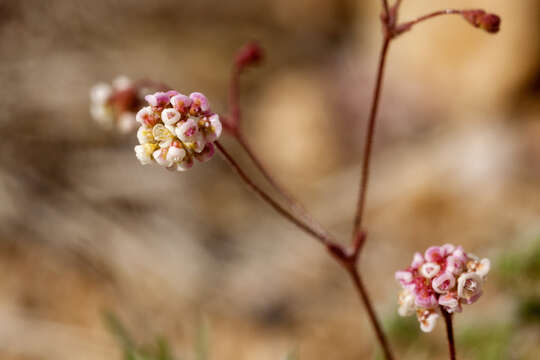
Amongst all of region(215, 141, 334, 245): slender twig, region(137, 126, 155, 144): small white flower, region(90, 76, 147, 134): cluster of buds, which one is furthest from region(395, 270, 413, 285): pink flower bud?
region(90, 76, 147, 134): cluster of buds

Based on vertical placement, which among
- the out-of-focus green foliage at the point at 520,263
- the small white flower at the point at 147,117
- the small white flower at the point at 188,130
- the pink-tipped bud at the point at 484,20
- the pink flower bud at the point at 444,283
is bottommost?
the out-of-focus green foliage at the point at 520,263

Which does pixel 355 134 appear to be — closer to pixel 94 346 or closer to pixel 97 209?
pixel 97 209

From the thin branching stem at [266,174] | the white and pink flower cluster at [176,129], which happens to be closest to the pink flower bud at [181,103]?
the white and pink flower cluster at [176,129]

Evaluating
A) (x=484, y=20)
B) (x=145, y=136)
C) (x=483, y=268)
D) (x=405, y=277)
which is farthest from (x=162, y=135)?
(x=484, y=20)

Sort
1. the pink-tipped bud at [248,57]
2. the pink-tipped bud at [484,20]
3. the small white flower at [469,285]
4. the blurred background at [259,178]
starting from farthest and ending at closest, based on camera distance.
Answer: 1. the blurred background at [259,178]
2. the pink-tipped bud at [248,57]
3. the pink-tipped bud at [484,20]
4. the small white flower at [469,285]

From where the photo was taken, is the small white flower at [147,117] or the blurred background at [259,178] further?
the blurred background at [259,178]

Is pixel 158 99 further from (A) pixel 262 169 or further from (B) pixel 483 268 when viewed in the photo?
(B) pixel 483 268

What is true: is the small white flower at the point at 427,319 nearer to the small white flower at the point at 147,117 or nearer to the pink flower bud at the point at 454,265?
the pink flower bud at the point at 454,265
